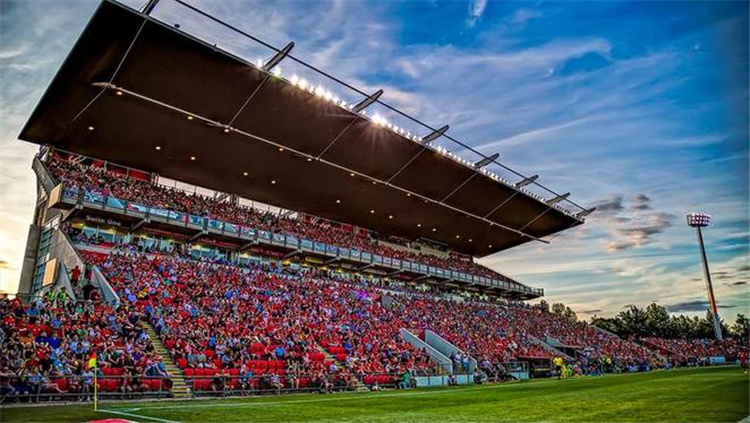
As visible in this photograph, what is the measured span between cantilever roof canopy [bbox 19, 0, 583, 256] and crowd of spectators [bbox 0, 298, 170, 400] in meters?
12.7

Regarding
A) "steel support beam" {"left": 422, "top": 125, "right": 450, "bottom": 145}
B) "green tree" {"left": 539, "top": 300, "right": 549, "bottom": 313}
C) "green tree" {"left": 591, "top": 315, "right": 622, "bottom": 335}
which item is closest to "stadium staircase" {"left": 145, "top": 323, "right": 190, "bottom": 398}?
"steel support beam" {"left": 422, "top": 125, "right": 450, "bottom": 145}

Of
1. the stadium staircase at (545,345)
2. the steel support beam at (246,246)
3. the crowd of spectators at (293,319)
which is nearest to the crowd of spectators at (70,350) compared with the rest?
the crowd of spectators at (293,319)

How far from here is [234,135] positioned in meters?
32.2

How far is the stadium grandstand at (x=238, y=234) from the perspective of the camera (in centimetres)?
1928

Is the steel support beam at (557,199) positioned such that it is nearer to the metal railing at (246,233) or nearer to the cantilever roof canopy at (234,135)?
the cantilever roof canopy at (234,135)

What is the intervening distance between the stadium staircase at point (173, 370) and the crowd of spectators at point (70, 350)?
605mm

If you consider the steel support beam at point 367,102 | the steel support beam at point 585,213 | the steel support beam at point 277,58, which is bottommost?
the steel support beam at point 585,213

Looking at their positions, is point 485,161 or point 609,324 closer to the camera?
point 485,161

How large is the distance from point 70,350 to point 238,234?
20.7m

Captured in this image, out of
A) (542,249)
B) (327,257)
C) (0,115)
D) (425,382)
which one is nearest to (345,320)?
(425,382)

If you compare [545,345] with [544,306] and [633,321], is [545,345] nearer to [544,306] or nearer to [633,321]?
[544,306]

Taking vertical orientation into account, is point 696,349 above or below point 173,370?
below

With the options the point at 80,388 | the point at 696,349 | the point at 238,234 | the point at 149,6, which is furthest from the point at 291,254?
the point at 696,349

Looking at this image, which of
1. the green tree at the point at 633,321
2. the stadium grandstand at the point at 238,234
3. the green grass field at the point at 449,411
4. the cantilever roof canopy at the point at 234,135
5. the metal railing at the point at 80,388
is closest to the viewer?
the green grass field at the point at 449,411
